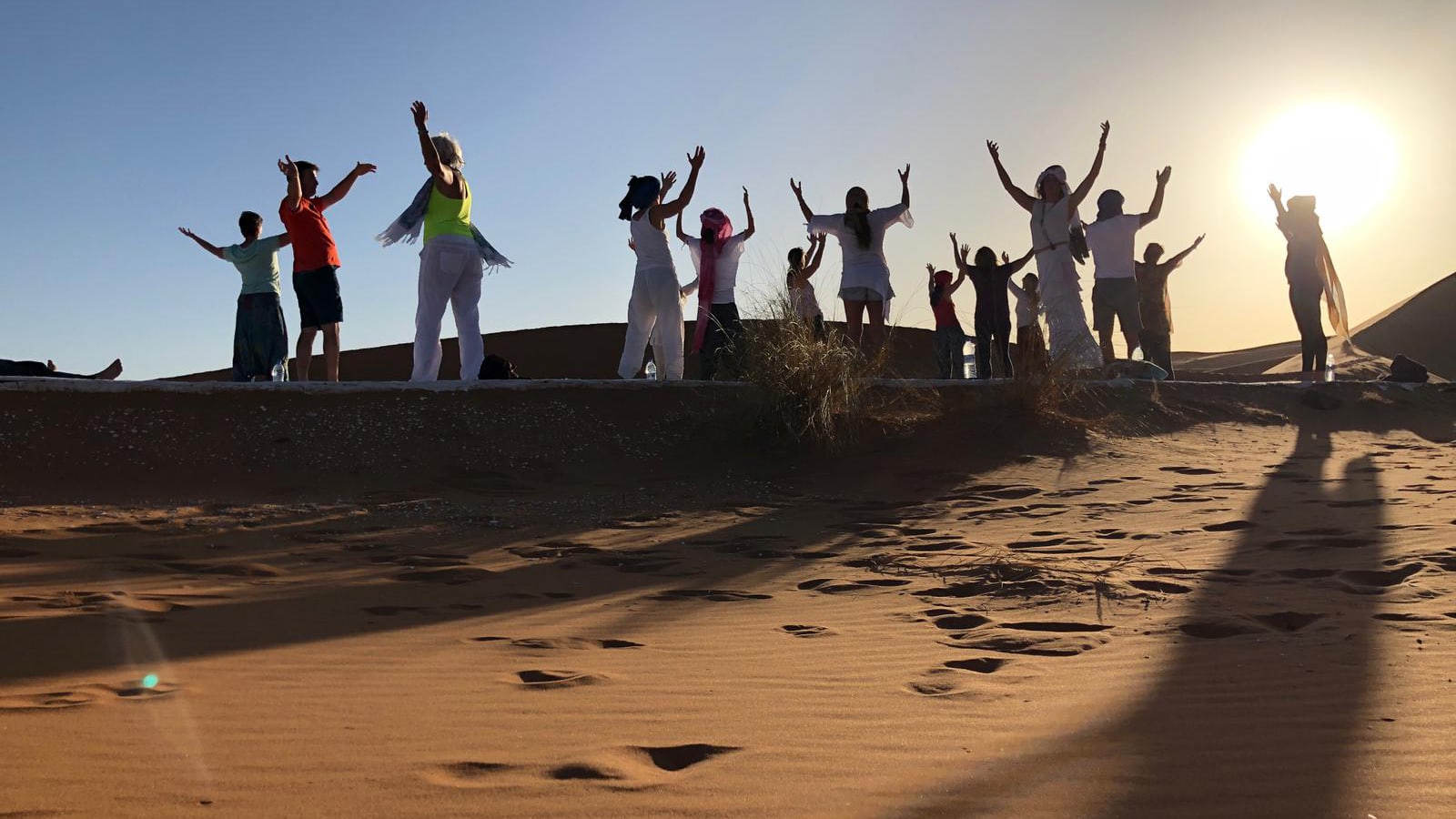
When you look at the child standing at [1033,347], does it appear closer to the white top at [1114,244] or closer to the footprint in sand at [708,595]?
the white top at [1114,244]

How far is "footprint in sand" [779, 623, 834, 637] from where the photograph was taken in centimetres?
403

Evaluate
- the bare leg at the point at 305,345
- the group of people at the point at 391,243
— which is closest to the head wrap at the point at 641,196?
Result: the group of people at the point at 391,243

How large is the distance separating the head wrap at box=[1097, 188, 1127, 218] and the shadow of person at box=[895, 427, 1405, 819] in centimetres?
631

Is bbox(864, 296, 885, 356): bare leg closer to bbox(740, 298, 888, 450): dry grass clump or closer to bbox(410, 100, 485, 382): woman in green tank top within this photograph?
bbox(740, 298, 888, 450): dry grass clump

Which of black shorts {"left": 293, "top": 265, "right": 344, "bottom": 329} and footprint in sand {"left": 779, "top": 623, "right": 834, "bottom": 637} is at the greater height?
black shorts {"left": 293, "top": 265, "right": 344, "bottom": 329}

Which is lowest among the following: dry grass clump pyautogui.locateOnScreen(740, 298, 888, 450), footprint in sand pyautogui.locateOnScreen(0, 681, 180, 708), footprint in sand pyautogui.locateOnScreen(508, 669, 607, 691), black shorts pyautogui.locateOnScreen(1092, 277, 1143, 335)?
footprint in sand pyautogui.locateOnScreen(508, 669, 607, 691)

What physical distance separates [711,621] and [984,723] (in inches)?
60.4

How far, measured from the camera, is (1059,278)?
10.3 metres

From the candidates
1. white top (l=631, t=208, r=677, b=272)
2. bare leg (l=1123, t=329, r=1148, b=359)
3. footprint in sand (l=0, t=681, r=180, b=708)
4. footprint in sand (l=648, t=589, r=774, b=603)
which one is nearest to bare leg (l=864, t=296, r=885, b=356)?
white top (l=631, t=208, r=677, b=272)

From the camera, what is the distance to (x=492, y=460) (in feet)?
26.9

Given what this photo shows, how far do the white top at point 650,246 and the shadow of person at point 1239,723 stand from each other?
5.64 metres

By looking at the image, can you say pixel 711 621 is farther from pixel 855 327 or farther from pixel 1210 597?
pixel 855 327

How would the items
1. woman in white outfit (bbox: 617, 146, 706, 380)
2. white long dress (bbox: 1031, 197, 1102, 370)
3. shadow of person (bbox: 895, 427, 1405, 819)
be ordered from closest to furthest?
1. shadow of person (bbox: 895, 427, 1405, 819)
2. woman in white outfit (bbox: 617, 146, 706, 380)
3. white long dress (bbox: 1031, 197, 1102, 370)

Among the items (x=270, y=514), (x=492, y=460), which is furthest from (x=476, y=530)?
(x=492, y=460)
